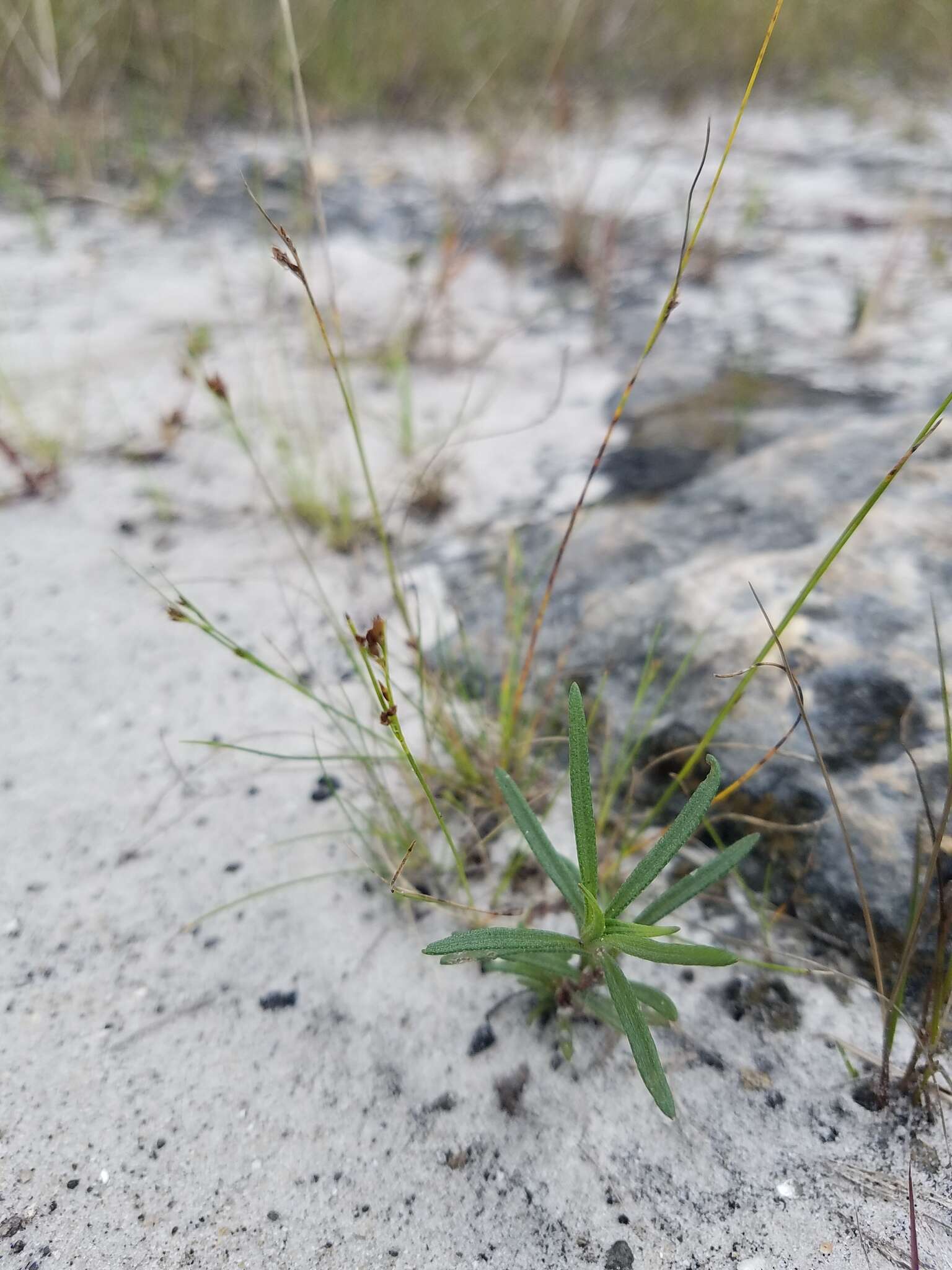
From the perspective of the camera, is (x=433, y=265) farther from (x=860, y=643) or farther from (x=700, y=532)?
(x=860, y=643)

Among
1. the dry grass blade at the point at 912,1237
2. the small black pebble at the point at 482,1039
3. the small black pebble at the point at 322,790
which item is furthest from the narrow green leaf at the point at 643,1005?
the small black pebble at the point at 322,790

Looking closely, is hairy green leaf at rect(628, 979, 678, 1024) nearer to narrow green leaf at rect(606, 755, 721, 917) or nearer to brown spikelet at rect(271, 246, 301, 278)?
narrow green leaf at rect(606, 755, 721, 917)

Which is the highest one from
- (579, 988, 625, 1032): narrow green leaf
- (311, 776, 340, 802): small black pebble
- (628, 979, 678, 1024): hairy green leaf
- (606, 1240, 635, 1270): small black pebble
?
(628, 979, 678, 1024): hairy green leaf

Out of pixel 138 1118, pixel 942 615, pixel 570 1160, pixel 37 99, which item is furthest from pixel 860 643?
pixel 37 99

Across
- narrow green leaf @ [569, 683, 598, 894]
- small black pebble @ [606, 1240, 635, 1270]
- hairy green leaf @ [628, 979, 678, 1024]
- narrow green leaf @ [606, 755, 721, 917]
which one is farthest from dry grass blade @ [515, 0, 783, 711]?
small black pebble @ [606, 1240, 635, 1270]

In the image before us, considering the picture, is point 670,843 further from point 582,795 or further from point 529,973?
point 529,973

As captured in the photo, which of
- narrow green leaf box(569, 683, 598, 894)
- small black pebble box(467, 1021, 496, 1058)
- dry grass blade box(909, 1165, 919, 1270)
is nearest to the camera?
dry grass blade box(909, 1165, 919, 1270)

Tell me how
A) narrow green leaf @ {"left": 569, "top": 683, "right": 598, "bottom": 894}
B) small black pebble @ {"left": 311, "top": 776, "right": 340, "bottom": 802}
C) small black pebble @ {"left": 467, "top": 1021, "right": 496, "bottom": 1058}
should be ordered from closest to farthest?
narrow green leaf @ {"left": 569, "top": 683, "right": 598, "bottom": 894} → small black pebble @ {"left": 467, "top": 1021, "right": 496, "bottom": 1058} → small black pebble @ {"left": 311, "top": 776, "right": 340, "bottom": 802}
